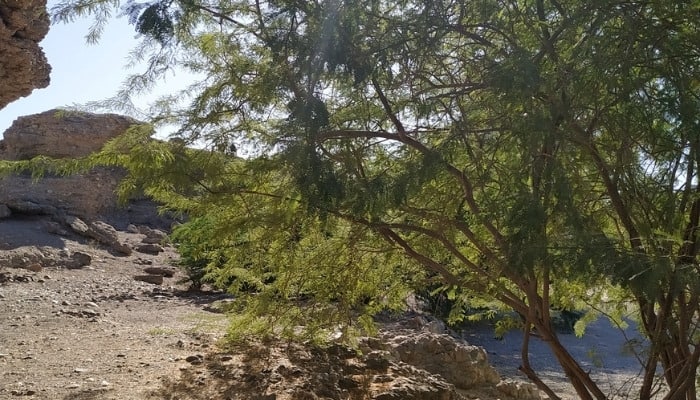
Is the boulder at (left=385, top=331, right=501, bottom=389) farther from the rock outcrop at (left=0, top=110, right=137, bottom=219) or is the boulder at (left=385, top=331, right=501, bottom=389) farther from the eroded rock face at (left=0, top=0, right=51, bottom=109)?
the rock outcrop at (left=0, top=110, right=137, bottom=219)

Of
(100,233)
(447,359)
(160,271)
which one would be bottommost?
(447,359)

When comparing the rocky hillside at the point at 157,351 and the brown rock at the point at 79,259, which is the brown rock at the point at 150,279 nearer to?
the rocky hillside at the point at 157,351

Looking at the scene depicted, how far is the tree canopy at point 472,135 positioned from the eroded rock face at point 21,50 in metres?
4.76

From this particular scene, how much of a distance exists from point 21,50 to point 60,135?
52.8ft

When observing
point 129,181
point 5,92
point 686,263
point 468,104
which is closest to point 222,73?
point 129,181

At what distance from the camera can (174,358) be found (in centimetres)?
791

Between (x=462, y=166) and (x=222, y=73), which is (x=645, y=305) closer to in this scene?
(x=462, y=166)

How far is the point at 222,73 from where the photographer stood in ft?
17.9

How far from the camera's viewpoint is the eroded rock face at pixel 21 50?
953cm

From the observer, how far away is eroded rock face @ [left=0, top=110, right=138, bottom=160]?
974 inches

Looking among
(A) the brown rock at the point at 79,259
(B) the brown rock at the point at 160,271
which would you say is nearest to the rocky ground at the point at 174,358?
(A) the brown rock at the point at 79,259

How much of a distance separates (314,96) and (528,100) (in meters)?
1.23

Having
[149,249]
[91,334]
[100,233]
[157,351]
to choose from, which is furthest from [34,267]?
[157,351]

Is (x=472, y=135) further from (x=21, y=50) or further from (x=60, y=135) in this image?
(x=60, y=135)
